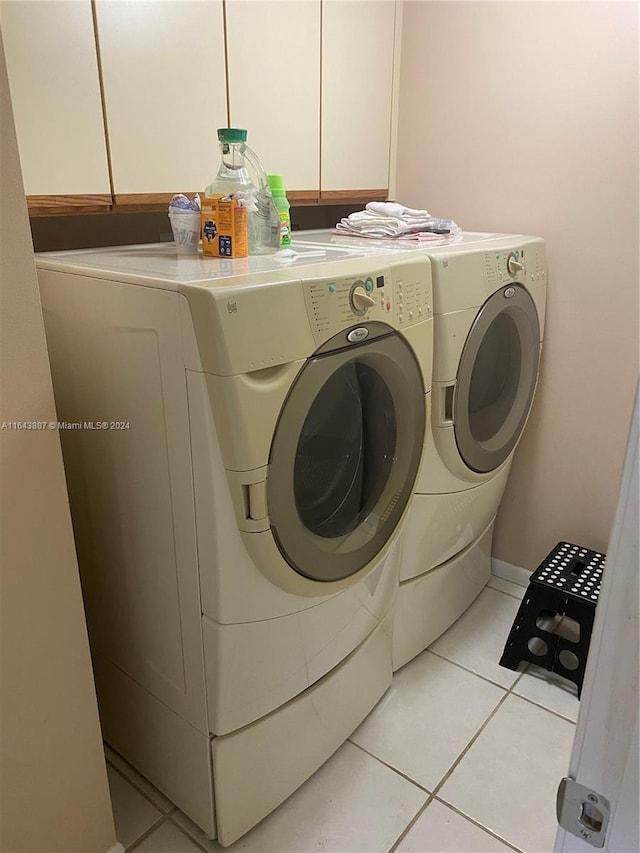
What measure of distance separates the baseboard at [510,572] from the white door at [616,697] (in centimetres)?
173

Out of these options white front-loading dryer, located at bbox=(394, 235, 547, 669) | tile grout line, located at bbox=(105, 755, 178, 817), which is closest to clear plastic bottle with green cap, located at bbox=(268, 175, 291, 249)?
white front-loading dryer, located at bbox=(394, 235, 547, 669)

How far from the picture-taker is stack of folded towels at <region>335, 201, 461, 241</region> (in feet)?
5.51

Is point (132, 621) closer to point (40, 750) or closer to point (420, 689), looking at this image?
point (40, 750)

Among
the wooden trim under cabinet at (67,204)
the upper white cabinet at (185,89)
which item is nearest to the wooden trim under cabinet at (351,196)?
the upper white cabinet at (185,89)

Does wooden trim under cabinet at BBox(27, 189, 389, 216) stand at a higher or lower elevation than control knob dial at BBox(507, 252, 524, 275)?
higher

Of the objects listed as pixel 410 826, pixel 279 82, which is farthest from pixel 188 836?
pixel 279 82

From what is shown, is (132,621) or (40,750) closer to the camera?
(40,750)

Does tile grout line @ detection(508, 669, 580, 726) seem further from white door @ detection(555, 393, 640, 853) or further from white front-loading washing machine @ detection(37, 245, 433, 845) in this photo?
white door @ detection(555, 393, 640, 853)

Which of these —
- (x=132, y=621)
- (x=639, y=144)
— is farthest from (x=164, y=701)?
(x=639, y=144)

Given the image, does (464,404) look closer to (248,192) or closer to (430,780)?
(248,192)

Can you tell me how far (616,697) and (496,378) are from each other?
4.38 feet

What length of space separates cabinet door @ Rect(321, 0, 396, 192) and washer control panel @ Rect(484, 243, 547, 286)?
551mm

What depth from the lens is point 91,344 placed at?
1201 mm

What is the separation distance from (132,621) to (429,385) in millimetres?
792
